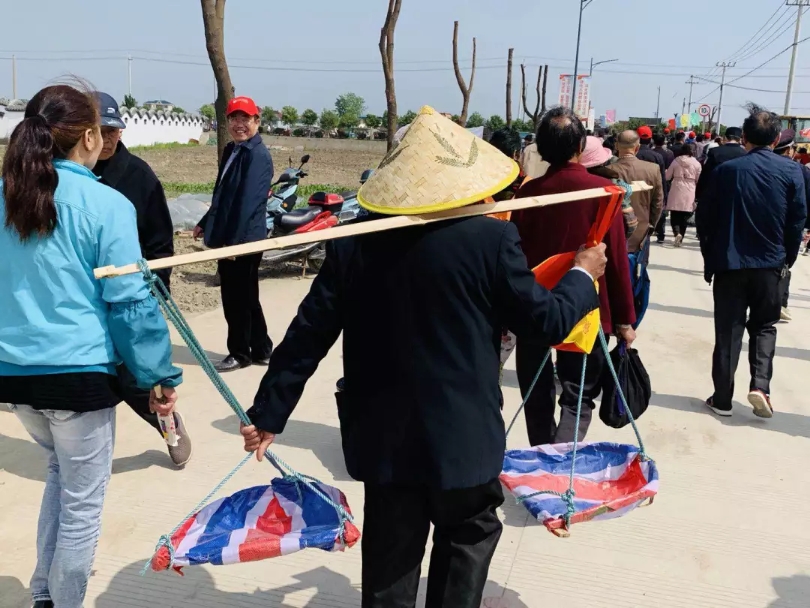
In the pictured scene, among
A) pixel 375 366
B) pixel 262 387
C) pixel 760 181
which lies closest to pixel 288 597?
pixel 262 387

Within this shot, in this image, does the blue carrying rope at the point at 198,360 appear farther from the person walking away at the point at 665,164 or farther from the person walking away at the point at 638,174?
the person walking away at the point at 665,164

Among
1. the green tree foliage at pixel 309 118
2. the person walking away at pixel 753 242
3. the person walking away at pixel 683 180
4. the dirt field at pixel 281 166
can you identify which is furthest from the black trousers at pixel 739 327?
the green tree foliage at pixel 309 118

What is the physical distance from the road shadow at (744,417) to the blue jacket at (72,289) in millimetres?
3807

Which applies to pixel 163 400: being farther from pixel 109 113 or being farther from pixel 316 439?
pixel 316 439

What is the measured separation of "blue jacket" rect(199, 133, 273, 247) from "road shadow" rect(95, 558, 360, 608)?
2.61 meters

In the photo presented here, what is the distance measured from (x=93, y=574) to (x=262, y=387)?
135 cm

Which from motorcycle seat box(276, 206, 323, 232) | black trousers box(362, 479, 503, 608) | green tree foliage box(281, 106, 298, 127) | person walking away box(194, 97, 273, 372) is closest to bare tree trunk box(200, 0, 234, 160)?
motorcycle seat box(276, 206, 323, 232)

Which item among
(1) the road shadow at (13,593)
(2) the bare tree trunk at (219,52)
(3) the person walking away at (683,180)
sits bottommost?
(1) the road shadow at (13,593)

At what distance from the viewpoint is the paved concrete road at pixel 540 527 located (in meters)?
2.88

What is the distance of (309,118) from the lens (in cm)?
6988

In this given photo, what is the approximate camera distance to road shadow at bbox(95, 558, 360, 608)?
2.79 meters

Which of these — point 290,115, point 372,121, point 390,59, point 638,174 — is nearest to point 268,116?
point 290,115

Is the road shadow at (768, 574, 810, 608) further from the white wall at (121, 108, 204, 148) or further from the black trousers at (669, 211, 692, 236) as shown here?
the white wall at (121, 108, 204, 148)

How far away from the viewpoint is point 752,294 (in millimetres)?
4668
